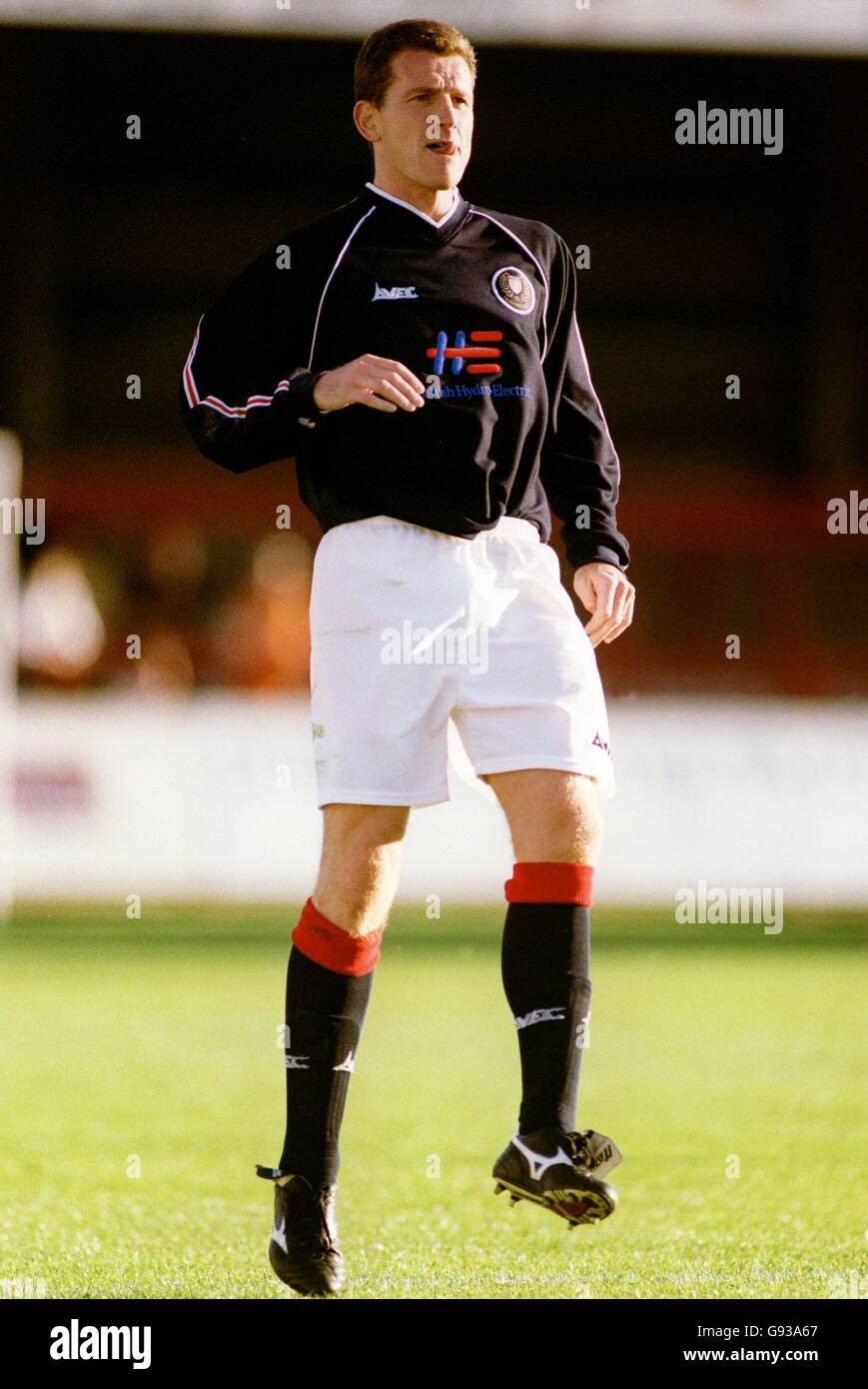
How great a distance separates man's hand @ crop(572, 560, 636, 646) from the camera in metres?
3.81

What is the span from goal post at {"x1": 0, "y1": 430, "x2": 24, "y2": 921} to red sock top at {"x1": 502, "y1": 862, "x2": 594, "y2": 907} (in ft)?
27.5

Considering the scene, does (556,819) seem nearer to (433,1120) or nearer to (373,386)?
(373,386)

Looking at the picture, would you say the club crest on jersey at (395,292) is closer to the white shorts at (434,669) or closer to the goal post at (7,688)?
the white shorts at (434,669)

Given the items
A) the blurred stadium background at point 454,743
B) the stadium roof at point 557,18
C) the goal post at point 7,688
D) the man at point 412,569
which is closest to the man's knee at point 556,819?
the man at point 412,569

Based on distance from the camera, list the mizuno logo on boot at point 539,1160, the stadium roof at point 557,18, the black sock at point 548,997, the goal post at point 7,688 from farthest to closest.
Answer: the goal post at point 7,688
the stadium roof at point 557,18
the black sock at point 548,997
the mizuno logo on boot at point 539,1160

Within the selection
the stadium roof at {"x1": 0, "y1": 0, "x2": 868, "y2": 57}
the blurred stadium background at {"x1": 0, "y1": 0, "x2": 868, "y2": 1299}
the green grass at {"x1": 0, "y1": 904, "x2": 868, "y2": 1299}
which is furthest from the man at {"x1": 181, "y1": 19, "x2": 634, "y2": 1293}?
the stadium roof at {"x1": 0, "y1": 0, "x2": 868, "y2": 57}

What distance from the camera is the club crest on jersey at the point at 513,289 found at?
3697 millimetres

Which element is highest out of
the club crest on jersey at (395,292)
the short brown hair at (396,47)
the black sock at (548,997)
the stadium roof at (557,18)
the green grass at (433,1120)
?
the stadium roof at (557,18)

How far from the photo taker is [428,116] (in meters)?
3.68

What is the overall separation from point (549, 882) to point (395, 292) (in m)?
1.07

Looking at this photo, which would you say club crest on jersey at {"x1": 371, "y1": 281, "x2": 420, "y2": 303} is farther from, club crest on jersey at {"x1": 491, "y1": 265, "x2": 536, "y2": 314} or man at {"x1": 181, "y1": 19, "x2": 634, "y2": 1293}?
club crest on jersey at {"x1": 491, "y1": 265, "x2": 536, "y2": 314}

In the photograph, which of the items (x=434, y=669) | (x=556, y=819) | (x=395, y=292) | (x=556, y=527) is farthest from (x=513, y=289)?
(x=556, y=527)

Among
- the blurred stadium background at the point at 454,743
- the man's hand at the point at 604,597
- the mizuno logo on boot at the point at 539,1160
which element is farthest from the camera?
the blurred stadium background at the point at 454,743
